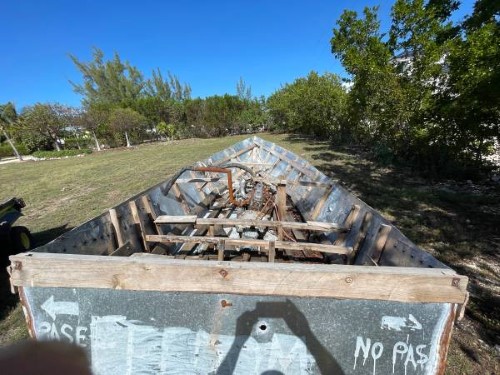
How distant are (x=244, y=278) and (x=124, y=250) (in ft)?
5.98

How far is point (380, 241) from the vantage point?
8.46ft

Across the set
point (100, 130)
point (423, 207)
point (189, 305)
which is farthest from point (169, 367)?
point (100, 130)

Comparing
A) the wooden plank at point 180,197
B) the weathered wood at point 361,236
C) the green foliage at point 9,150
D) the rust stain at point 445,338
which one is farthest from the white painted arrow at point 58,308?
the green foliage at point 9,150

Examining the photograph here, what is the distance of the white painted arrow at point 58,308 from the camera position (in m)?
1.67

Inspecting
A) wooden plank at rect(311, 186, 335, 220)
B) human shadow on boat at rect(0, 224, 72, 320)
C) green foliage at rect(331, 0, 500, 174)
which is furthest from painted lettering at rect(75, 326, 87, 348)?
green foliage at rect(331, 0, 500, 174)

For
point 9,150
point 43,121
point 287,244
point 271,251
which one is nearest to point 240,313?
point 271,251

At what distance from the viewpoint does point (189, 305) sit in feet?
5.37

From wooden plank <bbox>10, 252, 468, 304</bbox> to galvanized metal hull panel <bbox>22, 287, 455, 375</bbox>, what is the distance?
0.06 metres

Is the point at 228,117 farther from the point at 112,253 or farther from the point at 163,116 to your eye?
the point at 112,253

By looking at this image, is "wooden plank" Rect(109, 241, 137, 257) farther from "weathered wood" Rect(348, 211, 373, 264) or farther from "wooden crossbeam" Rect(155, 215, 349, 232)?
"weathered wood" Rect(348, 211, 373, 264)

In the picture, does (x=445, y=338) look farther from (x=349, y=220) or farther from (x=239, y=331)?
(x=349, y=220)

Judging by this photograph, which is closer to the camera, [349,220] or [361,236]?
[361,236]

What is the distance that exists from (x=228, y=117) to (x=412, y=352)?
135 ft

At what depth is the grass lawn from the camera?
296cm
